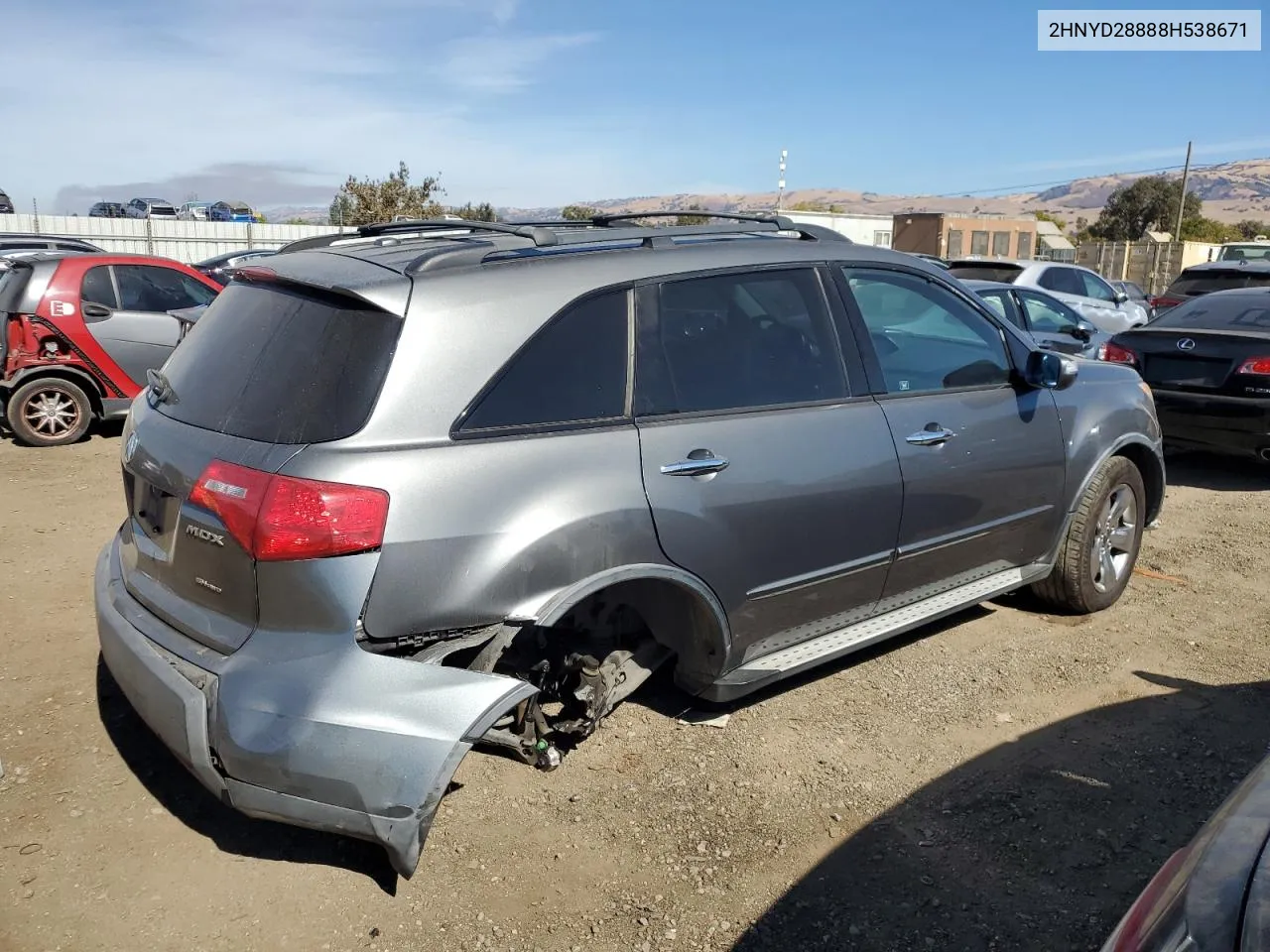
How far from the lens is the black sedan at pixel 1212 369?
24.2 ft

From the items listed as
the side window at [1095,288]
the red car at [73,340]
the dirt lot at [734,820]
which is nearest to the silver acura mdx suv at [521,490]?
the dirt lot at [734,820]

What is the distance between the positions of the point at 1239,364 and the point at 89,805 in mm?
7688

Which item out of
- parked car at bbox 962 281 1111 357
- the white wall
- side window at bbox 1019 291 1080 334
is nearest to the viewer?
parked car at bbox 962 281 1111 357

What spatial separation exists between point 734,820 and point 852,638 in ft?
3.00

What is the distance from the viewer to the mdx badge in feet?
9.29

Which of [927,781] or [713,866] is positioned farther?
[927,781]

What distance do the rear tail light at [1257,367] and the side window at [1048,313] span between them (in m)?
3.36

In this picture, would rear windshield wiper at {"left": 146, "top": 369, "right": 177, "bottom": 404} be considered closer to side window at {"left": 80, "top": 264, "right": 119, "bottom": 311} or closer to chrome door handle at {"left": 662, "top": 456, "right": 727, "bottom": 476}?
chrome door handle at {"left": 662, "top": 456, "right": 727, "bottom": 476}

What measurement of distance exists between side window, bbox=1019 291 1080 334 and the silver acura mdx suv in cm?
693

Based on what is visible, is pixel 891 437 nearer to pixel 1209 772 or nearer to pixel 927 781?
pixel 927 781

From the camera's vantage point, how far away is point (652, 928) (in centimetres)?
287

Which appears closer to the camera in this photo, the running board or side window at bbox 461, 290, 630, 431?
side window at bbox 461, 290, 630, 431

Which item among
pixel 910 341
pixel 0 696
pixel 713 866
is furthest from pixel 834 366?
pixel 0 696

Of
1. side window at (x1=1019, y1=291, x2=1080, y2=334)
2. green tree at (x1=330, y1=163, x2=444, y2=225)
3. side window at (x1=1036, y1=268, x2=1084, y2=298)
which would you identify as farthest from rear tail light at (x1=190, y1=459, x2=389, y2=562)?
green tree at (x1=330, y1=163, x2=444, y2=225)
